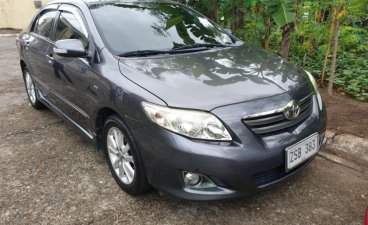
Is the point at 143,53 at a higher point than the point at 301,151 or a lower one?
higher

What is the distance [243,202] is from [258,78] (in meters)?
0.97

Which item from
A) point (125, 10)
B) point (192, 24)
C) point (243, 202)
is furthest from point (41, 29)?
point (243, 202)

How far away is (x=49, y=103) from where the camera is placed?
14.0ft

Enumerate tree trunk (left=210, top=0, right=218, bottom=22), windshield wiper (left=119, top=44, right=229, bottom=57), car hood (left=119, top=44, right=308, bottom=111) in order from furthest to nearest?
tree trunk (left=210, top=0, right=218, bottom=22) → windshield wiper (left=119, top=44, right=229, bottom=57) → car hood (left=119, top=44, right=308, bottom=111)

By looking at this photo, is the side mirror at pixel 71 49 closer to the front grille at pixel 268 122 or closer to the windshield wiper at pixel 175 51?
the windshield wiper at pixel 175 51

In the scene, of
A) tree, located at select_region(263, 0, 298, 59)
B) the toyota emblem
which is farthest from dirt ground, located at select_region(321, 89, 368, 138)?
the toyota emblem

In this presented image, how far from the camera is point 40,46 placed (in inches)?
163

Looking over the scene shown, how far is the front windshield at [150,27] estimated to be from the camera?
3.10 m

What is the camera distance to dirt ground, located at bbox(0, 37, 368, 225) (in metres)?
2.62

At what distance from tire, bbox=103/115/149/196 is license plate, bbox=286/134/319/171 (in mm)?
1034

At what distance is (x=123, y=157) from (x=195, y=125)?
84 cm

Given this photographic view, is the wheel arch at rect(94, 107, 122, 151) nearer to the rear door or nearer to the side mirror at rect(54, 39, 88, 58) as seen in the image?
the side mirror at rect(54, 39, 88, 58)

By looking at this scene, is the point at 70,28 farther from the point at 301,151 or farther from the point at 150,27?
the point at 301,151

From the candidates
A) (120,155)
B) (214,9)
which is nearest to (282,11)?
(214,9)
